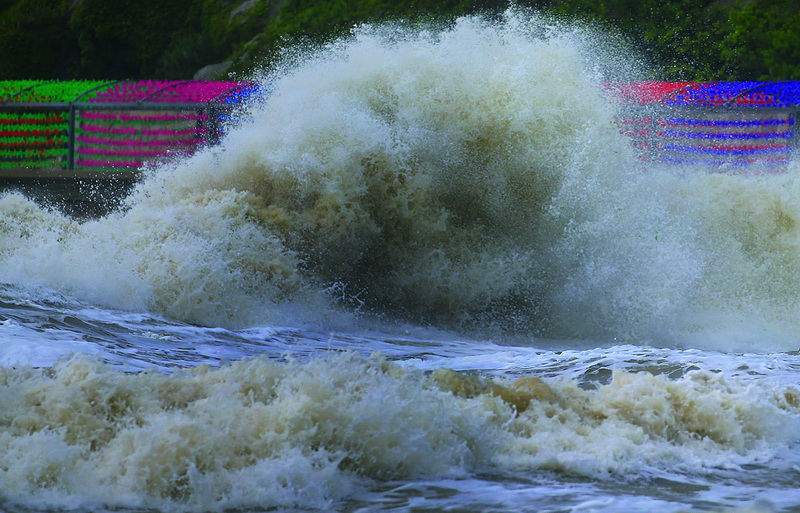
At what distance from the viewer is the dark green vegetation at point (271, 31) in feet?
63.4

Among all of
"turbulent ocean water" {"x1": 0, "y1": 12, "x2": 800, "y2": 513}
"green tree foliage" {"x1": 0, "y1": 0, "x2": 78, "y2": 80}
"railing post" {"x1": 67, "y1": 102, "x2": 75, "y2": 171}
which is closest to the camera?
"turbulent ocean water" {"x1": 0, "y1": 12, "x2": 800, "y2": 513}

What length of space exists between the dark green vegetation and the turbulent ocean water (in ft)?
24.7

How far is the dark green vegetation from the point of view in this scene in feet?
63.4

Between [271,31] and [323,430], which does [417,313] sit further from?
[271,31]

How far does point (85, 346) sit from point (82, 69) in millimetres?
18569

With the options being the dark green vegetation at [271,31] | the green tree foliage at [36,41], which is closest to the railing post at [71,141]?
the dark green vegetation at [271,31]

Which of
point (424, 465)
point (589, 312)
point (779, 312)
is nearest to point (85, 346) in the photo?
point (424, 465)

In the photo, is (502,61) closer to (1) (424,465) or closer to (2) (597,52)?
(2) (597,52)

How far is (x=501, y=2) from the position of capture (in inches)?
824

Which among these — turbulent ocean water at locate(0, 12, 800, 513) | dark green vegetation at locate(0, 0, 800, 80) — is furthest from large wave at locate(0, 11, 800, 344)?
dark green vegetation at locate(0, 0, 800, 80)

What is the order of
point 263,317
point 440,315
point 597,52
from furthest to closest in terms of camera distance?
point 597,52 → point 440,315 → point 263,317

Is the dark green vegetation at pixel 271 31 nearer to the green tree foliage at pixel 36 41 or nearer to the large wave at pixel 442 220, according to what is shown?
the green tree foliage at pixel 36 41

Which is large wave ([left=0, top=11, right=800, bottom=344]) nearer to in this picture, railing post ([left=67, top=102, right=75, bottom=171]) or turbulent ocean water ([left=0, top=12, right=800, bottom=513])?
turbulent ocean water ([left=0, top=12, right=800, bottom=513])

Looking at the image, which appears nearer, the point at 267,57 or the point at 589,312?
the point at 589,312
